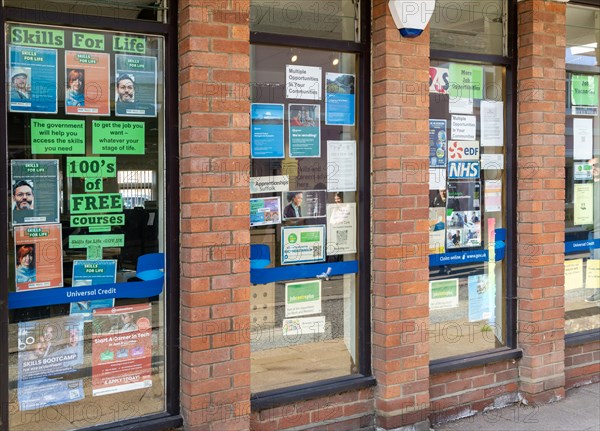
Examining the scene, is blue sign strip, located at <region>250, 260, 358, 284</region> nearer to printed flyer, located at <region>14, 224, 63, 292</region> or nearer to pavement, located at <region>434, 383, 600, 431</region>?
printed flyer, located at <region>14, 224, 63, 292</region>

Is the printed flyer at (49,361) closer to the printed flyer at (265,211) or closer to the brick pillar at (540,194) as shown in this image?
the printed flyer at (265,211)

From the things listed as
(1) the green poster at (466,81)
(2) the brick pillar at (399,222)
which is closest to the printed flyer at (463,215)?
(2) the brick pillar at (399,222)

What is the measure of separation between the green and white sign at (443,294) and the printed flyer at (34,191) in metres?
2.90

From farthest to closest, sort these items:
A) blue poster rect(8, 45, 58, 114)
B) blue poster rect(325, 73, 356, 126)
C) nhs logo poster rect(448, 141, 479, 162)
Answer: nhs logo poster rect(448, 141, 479, 162) → blue poster rect(325, 73, 356, 126) → blue poster rect(8, 45, 58, 114)

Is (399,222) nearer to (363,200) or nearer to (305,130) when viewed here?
(363,200)

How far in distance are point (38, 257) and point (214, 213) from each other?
105 cm

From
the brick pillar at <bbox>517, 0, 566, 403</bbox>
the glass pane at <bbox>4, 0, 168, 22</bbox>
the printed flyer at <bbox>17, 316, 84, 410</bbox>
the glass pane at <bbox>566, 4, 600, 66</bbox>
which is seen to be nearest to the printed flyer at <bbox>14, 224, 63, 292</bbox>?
the printed flyer at <bbox>17, 316, 84, 410</bbox>

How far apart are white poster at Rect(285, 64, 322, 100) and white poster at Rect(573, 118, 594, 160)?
8.94 feet

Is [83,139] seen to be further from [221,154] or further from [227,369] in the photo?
[227,369]

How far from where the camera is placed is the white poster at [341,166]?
4949 mm

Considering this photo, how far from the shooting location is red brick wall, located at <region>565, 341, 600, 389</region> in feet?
19.9

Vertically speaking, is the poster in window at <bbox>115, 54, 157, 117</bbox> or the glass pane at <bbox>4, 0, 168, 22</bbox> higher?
the glass pane at <bbox>4, 0, 168, 22</bbox>

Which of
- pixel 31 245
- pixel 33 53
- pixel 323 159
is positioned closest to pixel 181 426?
pixel 31 245

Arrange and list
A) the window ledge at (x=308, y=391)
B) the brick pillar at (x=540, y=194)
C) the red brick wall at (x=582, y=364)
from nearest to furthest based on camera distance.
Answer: the window ledge at (x=308, y=391) → the brick pillar at (x=540, y=194) → the red brick wall at (x=582, y=364)
